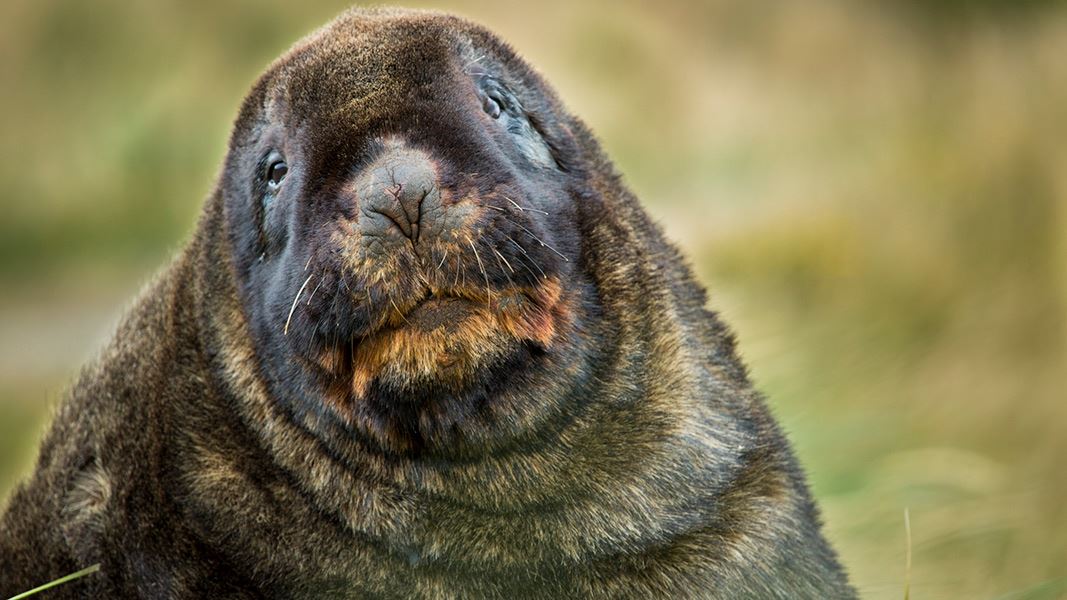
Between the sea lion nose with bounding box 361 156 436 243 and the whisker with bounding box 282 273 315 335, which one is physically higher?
the sea lion nose with bounding box 361 156 436 243

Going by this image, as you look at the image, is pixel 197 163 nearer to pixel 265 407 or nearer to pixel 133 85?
pixel 133 85

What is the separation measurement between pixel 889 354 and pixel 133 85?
9689 mm

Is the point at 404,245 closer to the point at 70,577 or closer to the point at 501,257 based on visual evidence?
the point at 501,257

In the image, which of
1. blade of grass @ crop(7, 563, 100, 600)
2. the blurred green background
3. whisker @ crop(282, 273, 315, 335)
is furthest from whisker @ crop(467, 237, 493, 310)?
the blurred green background

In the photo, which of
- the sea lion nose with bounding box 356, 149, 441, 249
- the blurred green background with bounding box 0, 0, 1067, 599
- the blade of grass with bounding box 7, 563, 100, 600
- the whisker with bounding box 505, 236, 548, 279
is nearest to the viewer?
the sea lion nose with bounding box 356, 149, 441, 249

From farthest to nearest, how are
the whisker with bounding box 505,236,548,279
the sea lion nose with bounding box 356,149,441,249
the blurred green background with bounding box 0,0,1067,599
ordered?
1. the blurred green background with bounding box 0,0,1067,599
2. the whisker with bounding box 505,236,548,279
3. the sea lion nose with bounding box 356,149,441,249

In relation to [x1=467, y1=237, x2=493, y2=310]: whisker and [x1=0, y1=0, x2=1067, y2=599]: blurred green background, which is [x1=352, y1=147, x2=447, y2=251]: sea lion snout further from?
[x1=0, y1=0, x2=1067, y2=599]: blurred green background

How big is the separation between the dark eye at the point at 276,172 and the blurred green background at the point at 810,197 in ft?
5.85

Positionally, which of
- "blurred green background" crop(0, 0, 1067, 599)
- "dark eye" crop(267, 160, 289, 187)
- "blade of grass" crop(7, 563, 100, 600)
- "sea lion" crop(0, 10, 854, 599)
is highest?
"blurred green background" crop(0, 0, 1067, 599)

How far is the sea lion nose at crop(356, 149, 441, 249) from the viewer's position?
347cm

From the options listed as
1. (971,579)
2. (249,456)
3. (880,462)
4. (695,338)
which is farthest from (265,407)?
(880,462)

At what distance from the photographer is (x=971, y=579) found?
20.9ft

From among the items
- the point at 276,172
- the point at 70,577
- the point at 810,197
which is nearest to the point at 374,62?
the point at 276,172

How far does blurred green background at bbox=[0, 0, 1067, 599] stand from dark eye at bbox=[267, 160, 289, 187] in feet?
5.85
